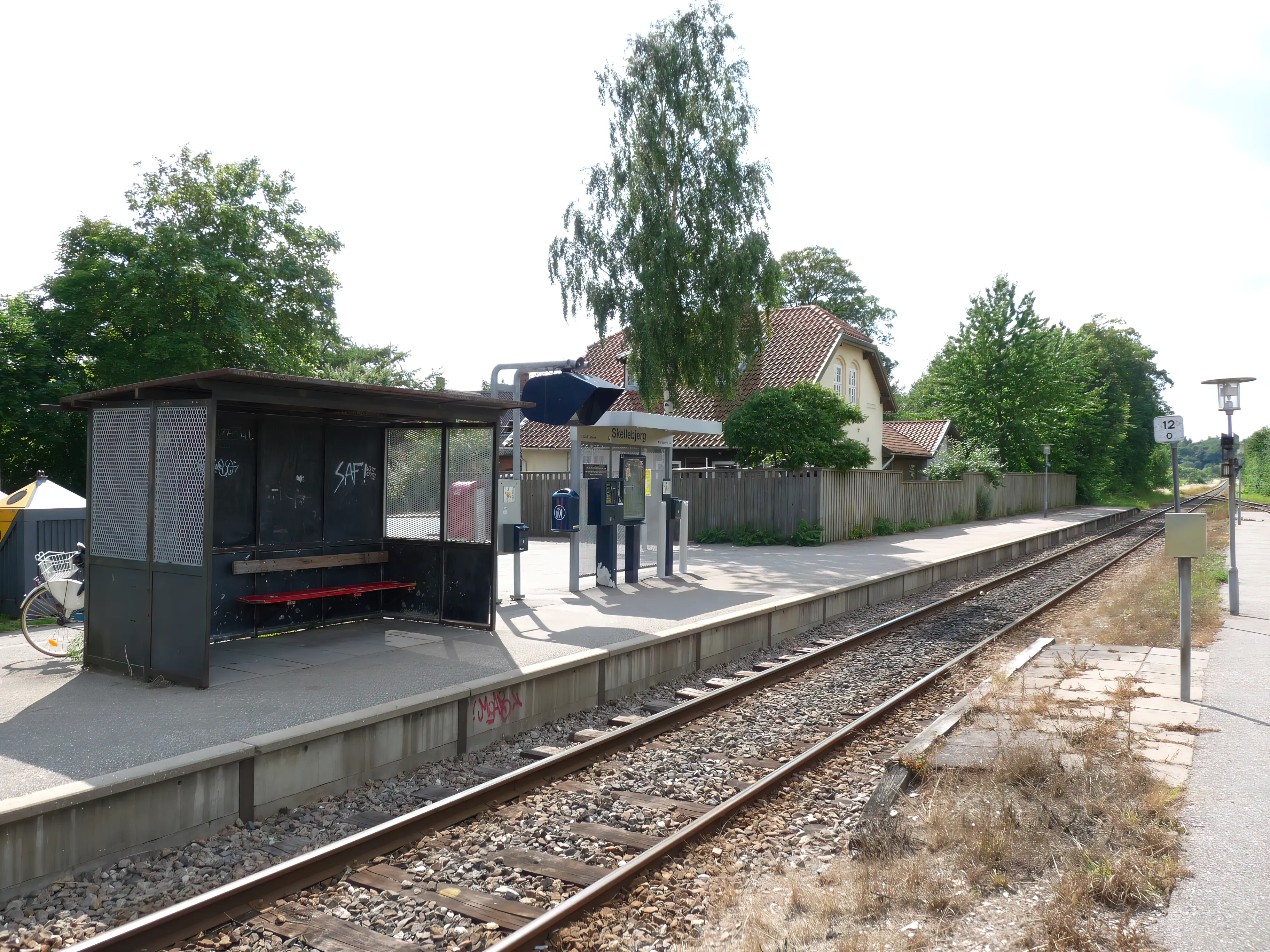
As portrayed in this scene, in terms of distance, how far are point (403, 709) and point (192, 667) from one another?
1.96m

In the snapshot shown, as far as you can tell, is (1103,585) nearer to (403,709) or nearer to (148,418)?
(403,709)

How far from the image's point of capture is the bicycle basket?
8750 millimetres

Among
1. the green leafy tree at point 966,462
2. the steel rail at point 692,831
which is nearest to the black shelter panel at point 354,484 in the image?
the steel rail at point 692,831

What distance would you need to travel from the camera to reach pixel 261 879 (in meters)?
4.60

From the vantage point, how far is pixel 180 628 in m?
7.38

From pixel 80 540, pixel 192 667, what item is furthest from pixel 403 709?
pixel 80 540

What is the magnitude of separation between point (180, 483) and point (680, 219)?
20989mm

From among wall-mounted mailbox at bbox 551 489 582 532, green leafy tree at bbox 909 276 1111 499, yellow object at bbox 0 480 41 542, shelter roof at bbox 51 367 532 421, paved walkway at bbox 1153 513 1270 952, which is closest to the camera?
paved walkway at bbox 1153 513 1270 952

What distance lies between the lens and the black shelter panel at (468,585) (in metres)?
10.2

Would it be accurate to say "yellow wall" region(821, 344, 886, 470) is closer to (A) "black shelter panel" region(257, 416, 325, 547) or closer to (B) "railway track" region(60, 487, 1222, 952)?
(A) "black shelter panel" region(257, 416, 325, 547)

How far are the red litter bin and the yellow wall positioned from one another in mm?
25051

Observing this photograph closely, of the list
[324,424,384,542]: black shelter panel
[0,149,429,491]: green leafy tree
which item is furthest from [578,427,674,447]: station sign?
[0,149,429,491]: green leafy tree

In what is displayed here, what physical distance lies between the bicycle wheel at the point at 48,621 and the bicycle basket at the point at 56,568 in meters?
0.16

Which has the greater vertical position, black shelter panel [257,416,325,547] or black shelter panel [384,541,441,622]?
black shelter panel [257,416,325,547]
